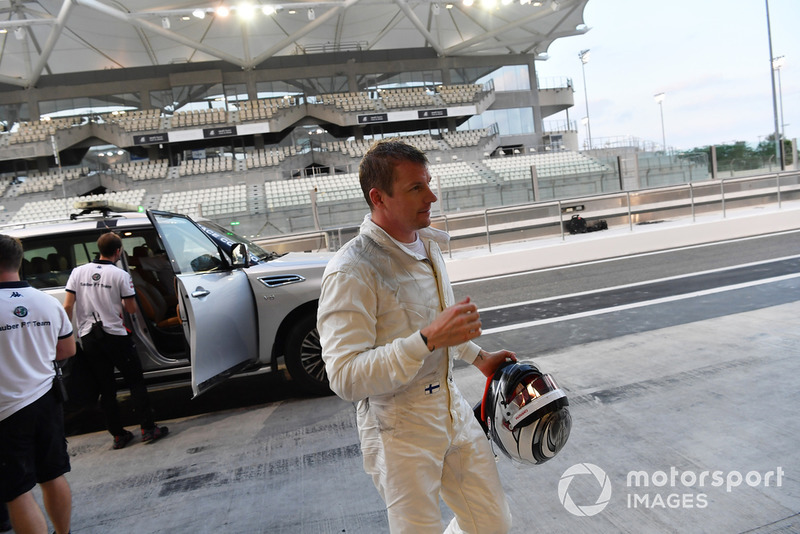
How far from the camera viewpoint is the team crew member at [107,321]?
4.70 metres

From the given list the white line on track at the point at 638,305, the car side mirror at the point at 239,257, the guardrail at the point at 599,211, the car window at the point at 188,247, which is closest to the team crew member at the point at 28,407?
the car window at the point at 188,247

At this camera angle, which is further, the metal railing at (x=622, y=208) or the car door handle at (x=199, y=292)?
the metal railing at (x=622, y=208)

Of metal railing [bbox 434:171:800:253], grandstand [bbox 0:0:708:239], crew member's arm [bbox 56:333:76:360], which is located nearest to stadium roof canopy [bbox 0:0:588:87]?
grandstand [bbox 0:0:708:239]

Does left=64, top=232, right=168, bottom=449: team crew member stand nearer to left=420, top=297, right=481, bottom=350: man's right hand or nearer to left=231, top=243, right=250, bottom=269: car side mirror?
left=231, top=243, right=250, bottom=269: car side mirror

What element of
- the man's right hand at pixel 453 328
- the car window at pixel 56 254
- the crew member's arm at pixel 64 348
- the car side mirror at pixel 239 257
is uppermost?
the car window at pixel 56 254

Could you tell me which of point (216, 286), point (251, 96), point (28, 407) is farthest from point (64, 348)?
point (251, 96)

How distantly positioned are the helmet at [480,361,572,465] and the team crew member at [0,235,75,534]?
2526mm

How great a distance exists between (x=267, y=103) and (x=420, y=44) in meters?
14.2

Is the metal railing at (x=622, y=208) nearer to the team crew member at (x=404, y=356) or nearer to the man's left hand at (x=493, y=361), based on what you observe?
Result: the man's left hand at (x=493, y=361)

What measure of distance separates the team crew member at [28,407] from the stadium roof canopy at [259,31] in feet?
108

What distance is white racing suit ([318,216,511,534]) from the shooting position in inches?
72.4

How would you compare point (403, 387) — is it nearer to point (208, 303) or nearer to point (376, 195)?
point (376, 195)

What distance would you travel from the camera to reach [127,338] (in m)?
4.82

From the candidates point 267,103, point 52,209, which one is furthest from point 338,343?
point 267,103
